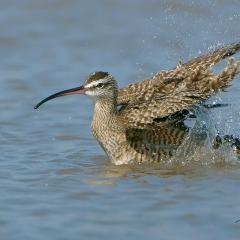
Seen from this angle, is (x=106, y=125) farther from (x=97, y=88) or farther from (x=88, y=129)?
(x=88, y=129)

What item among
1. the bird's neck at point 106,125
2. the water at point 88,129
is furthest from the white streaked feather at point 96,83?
the water at point 88,129

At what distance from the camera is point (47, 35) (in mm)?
16312

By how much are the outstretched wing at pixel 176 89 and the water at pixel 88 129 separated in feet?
1.81

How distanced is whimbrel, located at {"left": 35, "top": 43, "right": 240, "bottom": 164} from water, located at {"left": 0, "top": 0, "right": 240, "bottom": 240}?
228 millimetres

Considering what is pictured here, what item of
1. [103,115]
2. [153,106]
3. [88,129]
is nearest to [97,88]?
[103,115]

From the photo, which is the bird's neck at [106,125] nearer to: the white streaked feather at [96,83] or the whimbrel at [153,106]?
the whimbrel at [153,106]

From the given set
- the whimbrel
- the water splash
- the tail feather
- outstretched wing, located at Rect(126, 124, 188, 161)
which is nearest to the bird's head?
the whimbrel

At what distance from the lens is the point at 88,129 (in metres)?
12.8

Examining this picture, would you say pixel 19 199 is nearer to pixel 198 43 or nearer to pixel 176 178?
pixel 176 178

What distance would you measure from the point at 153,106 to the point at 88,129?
1.81m

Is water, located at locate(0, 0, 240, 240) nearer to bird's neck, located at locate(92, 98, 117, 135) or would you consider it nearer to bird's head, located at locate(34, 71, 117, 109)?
bird's neck, located at locate(92, 98, 117, 135)

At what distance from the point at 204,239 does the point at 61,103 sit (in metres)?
5.18

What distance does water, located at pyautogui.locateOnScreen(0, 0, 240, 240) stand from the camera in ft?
30.6

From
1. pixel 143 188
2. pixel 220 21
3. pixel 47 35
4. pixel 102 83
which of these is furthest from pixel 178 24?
pixel 143 188
